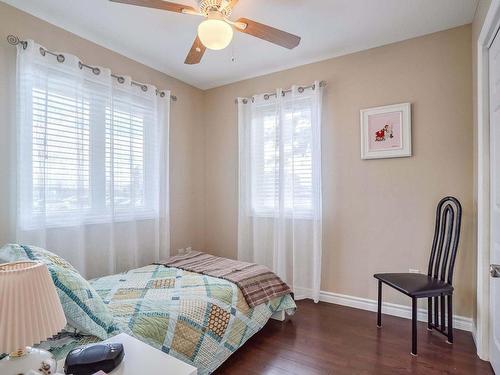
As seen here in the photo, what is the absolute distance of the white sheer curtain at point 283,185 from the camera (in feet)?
10.1

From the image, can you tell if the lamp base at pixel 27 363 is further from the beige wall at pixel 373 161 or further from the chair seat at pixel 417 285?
the chair seat at pixel 417 285

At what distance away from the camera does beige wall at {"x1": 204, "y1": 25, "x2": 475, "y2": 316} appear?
8.12 feet

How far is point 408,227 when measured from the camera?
2.69m

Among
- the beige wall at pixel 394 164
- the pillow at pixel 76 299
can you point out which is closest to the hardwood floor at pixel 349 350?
the beige wall at pixel 394 164

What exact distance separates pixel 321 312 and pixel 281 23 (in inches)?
108

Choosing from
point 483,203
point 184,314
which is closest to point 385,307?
point 483,203

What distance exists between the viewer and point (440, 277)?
2.34 meters

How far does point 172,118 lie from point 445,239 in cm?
312

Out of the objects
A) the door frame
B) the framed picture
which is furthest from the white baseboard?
the framed picture

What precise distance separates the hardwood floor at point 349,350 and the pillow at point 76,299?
3.03 feet

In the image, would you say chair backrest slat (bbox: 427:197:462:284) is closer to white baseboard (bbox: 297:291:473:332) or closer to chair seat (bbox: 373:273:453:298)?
chair seat (bbox: 373:273:453:298)

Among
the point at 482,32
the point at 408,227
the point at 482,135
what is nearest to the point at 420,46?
the point at 482,32

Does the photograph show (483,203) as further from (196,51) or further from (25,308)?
(25,308)

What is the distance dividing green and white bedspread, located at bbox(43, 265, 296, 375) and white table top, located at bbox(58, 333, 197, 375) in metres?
0.39
